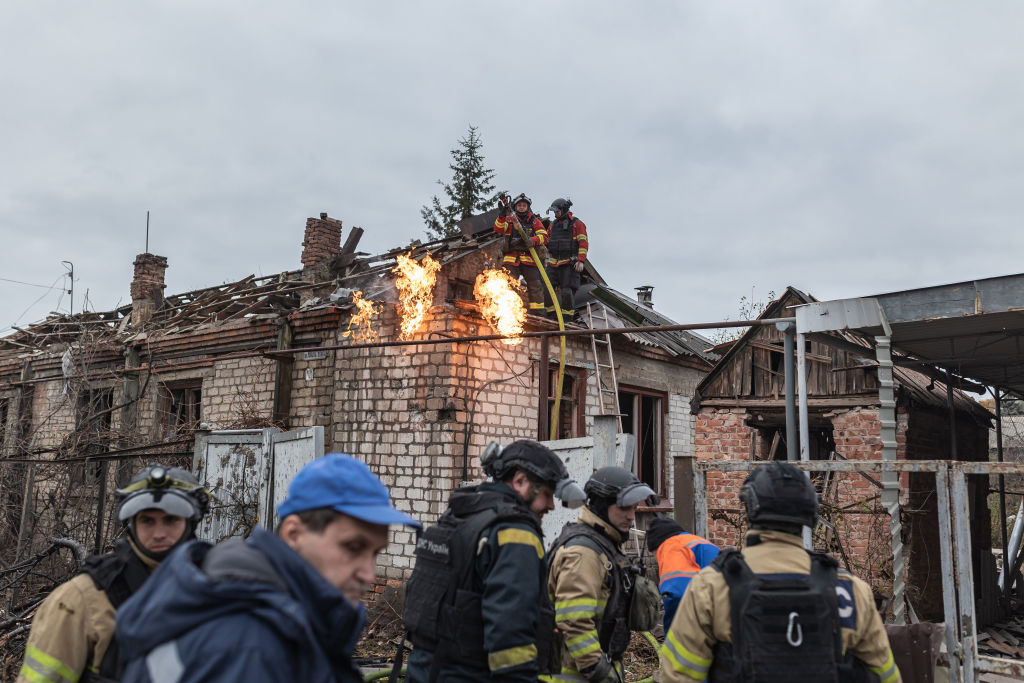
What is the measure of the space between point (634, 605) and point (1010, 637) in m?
8.67

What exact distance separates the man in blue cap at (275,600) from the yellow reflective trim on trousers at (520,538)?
1.73m

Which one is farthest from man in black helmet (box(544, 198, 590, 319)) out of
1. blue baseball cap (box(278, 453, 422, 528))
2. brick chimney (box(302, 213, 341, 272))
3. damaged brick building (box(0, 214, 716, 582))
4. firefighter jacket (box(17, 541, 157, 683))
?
blue baseball cap (box(278, 453, 422, 528))

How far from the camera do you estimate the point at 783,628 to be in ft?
8.95

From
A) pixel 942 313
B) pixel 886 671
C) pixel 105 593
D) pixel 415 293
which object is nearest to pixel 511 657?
pixel 886 671

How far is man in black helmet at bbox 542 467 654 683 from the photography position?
3.59m

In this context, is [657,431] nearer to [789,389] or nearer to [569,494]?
[789,389]

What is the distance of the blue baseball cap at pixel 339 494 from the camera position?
1.64m

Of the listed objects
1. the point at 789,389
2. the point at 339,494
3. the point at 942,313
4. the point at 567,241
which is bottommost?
the point at 339,494

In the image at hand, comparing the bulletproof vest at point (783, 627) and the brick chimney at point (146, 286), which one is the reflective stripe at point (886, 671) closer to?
the bulletproof vest at point (783, 627)

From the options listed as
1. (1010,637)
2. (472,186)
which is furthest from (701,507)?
(472,186)

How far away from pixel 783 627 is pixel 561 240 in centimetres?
924

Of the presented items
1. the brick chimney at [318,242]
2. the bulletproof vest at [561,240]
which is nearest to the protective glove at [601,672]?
the bulletproof vest at [561,240]

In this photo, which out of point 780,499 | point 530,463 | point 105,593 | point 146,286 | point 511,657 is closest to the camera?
point 105,593

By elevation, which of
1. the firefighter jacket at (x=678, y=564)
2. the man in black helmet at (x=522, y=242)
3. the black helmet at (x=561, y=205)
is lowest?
the firefighter jacket at (x=678, y=564)
